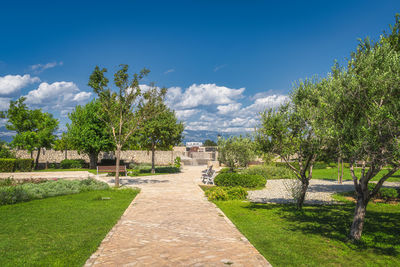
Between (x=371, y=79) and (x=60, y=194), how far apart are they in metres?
14.6

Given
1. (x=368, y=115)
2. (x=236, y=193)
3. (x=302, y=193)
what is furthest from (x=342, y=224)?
(x=236, y=193)

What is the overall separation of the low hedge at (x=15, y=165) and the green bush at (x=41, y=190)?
51.8 feet

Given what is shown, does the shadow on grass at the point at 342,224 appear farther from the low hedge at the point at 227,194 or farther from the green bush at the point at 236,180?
the green bush at the point at 236,180

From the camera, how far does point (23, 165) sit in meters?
29.3

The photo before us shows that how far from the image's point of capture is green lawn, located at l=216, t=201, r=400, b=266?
5984 millimetres

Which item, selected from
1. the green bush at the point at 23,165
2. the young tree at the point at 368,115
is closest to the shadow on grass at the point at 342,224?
the young tree at the point at 368,115

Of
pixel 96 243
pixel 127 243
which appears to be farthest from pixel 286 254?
pixel 96 243

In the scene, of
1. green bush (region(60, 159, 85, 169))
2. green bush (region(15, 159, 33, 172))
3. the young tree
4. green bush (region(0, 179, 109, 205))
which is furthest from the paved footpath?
green bush (region(60, 159, 85, 169))

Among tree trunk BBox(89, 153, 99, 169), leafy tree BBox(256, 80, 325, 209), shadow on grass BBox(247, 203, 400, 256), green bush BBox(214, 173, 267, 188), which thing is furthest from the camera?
tree trunk BBox(89, 153, 99, 169)

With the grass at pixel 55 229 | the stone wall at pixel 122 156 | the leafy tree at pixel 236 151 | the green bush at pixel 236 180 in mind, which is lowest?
the grass at pixel 55 229

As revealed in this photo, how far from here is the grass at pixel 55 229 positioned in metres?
5.82

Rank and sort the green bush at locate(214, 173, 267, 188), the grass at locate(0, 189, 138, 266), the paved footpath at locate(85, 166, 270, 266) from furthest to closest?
the green bush at locate(214, 173, 267, 188) < the grass at locate(0, 189, 138, 266) < the paved footpath at locate(85, 166, 270, 266)

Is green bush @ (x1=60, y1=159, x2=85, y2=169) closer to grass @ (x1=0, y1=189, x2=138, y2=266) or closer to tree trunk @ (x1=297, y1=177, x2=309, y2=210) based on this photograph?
grass @ (x1=0, y1=189, x2=138, y2=266)

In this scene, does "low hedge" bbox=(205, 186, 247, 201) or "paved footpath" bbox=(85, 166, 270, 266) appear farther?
"low hedge" bbox=(205, 186, 247, 201)
